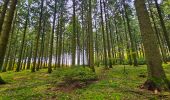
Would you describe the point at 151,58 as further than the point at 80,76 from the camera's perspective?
No

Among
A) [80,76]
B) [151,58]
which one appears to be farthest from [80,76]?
[151,58]

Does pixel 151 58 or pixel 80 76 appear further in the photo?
pixel 80 76

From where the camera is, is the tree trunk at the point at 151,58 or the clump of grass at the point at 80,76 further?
the clump of grass at the point at 80,76

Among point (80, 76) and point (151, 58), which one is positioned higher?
point (151, 58)

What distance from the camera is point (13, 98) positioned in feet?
28.9

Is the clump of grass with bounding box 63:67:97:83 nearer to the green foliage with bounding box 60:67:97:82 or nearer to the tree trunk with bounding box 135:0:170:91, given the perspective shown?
the green foliage with bounding box 60:67:97:82

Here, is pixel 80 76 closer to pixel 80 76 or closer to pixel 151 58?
pixel 80 76

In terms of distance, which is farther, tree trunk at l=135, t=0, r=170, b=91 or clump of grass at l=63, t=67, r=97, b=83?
clump of grass at l=63, t=67, r=97, b=83

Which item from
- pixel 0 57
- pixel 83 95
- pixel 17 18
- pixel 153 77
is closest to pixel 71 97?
pixel 83 95

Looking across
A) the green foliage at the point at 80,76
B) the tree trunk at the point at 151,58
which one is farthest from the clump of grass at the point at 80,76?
the tree trunk at the point at 151,58

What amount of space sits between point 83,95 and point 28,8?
73.6 feet

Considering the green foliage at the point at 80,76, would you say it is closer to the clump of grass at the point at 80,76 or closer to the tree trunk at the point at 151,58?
the clump of grass at the point at 80,76

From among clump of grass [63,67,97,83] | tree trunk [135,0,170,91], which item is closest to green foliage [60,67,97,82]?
clump of grass [63,67,97,83]

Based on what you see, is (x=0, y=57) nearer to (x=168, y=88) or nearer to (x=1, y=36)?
(x=1, y=36)
